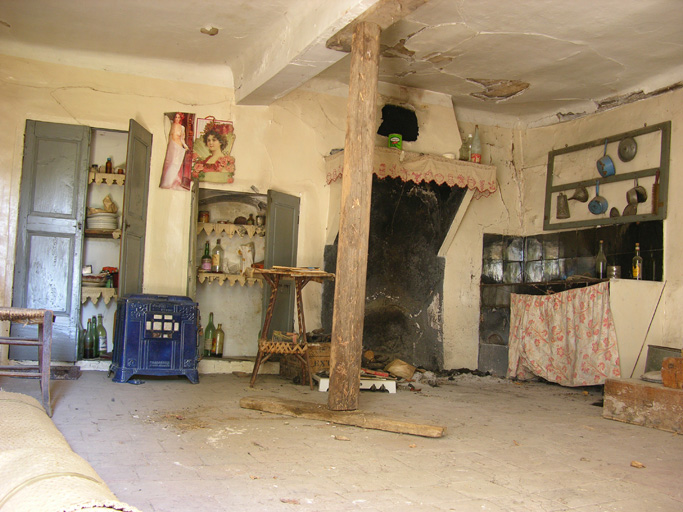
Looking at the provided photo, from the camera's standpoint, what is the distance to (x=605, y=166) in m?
6.61

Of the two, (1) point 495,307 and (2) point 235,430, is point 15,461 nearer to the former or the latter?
(2) point 235,430

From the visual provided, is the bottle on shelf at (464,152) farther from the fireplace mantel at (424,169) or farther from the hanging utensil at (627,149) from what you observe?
the hanging utensil at (627,149)

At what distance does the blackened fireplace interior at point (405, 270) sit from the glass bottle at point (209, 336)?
136 centimetres

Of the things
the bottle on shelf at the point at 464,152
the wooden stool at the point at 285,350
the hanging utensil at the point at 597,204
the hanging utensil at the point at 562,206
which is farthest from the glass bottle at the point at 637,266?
the wooden stool at the point at 285,350

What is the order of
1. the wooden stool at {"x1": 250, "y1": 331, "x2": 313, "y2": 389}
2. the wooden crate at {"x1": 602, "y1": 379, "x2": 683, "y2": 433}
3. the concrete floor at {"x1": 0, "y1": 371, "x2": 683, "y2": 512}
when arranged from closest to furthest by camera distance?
the concrete floor at {"x1": 0, "y1": 371, "x2": 683, "y2": 512} < the wooden crate at {"x1": 602, "y1": 379, "x2": 683, "y2": 433} < the wooden stool at {"x1": 250, "y1": 331, "x2": 313, "y2": 389}

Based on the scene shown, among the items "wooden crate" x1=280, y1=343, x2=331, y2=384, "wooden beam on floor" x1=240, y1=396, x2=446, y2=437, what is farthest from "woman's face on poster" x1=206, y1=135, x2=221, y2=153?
"wooden beam on floor" x1=240, y1=396, x2=446, y2=437

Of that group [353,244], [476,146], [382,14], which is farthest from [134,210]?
[476,146]

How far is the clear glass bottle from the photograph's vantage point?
255 inches

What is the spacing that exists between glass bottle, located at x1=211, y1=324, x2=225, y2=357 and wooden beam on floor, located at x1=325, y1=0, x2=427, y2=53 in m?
3.72

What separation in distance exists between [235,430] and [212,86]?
427 centimetres

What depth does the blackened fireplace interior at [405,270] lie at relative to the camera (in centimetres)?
689

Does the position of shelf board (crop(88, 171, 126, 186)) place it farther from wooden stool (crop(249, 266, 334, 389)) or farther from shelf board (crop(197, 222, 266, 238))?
wooden stool (crop(249, 266, 334, 389))

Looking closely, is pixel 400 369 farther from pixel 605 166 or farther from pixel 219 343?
pixel 605 166

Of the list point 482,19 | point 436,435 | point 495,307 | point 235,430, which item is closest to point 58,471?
point 235,430
